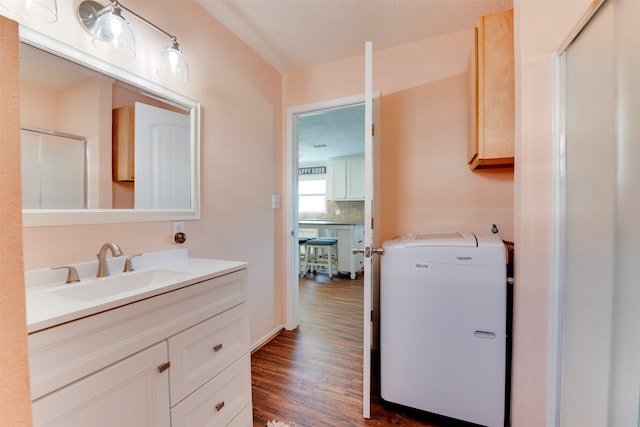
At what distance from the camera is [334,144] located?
4.61 m

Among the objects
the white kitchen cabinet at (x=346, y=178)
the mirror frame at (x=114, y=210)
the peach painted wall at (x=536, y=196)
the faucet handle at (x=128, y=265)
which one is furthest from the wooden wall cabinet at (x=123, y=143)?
the white kitchen cabinet at (x=346, y=178)

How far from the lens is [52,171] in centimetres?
99

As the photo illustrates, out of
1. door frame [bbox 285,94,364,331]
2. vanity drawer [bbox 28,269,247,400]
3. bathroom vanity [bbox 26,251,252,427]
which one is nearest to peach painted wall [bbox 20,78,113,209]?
bathroom vanity [bbox 26,251,252,427]

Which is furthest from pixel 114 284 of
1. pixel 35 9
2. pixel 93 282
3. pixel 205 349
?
pixel 35 9

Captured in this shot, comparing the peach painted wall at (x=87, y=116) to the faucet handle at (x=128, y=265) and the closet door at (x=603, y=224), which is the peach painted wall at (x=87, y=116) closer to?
the faucet handle at (x=128, y=265)

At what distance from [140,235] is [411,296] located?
142 centimetres

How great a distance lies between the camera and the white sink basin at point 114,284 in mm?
940

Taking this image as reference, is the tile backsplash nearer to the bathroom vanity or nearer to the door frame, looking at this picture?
the door frame

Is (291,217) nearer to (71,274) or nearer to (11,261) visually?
(71,274)

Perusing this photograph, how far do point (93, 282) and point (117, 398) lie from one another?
1.52 feet

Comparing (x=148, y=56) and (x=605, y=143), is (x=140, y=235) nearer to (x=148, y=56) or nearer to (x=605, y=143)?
(x=148, y=56)

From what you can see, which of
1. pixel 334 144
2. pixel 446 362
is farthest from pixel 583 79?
pixel 334 144

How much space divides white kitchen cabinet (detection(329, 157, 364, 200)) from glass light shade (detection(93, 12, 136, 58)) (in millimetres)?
4445

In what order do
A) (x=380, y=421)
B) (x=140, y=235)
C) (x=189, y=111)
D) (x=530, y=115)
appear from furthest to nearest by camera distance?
(x=189, y=111) → (x=380, y=421) → (x=140, y=235) → (x=530, y=115)
